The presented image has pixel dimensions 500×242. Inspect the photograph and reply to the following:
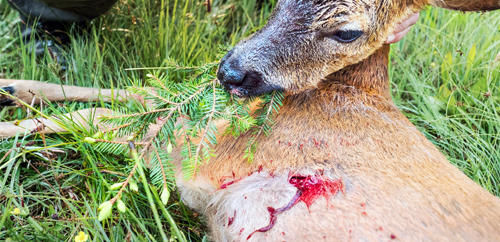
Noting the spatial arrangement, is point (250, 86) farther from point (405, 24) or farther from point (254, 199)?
point (405, 24)

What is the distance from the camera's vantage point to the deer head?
2064 millimetres

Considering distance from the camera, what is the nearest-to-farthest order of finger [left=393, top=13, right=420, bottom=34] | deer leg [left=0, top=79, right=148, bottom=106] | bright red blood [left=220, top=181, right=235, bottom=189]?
bright red blood [left=220, top=181, right=235, bottom=189] → finger [left=393, top=13, right=420, bottom=34] → deer leg [left=0, top=79, right=148, bottom=106]

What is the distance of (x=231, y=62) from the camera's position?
6.91 feet

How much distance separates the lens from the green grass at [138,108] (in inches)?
86.4

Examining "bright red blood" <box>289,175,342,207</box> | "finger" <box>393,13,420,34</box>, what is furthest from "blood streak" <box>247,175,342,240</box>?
"finger" <box>393,13,420,34</box>

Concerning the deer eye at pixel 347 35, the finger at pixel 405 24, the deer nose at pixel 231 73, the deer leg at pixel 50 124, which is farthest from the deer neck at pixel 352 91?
the deer leg at pixel 50 124

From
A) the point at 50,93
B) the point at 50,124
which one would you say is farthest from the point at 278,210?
the point at 50,93

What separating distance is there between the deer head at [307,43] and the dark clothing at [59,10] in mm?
1714

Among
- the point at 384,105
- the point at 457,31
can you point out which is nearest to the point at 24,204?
the point at 384,105

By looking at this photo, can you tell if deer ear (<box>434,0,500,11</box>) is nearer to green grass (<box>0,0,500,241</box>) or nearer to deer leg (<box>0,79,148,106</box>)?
green grass (<box>0,0,500,241</box>)

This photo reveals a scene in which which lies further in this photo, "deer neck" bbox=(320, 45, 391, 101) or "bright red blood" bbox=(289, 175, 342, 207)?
"deer neck" bbox=(320, 45, 391, 101)

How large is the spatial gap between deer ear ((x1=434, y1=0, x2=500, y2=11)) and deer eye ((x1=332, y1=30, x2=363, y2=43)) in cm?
57

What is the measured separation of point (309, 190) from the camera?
1938mm

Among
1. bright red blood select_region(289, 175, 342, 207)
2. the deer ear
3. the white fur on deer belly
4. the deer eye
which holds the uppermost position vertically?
the deer ear
